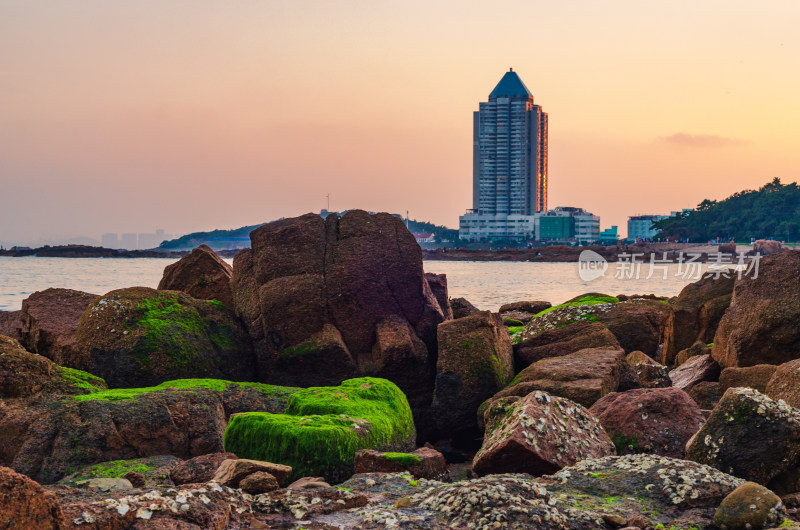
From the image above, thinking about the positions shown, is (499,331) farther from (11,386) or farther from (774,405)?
(11,386)

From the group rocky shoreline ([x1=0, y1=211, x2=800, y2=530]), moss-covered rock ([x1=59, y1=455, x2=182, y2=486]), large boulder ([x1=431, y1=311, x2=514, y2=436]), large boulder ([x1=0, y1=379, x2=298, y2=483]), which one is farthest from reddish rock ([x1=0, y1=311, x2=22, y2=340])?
large boulder ([x1=431, y1=311, x2=514, y2=436])

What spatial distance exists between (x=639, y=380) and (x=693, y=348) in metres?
4.49

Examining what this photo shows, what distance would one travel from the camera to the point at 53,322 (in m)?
14.1

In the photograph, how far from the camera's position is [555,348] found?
1477cm

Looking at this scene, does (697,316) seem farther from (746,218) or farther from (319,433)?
(746,218)

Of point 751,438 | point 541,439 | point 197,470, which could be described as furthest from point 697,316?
point 197,470

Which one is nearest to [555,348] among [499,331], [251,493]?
[499,331]

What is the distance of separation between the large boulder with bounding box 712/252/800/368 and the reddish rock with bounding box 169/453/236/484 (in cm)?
956

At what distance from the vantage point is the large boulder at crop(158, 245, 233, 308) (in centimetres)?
1652

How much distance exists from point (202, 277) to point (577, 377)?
8774mm

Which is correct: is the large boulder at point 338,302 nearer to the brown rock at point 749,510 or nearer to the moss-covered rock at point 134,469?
the moss-covered rock at point 134,469

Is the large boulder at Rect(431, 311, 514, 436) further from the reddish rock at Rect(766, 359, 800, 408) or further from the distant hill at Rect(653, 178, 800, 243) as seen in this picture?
the distant hill at Rect(653, 178, 800, 243)

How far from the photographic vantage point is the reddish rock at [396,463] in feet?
26.9

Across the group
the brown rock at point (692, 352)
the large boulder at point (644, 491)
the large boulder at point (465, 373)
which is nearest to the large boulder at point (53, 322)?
the large boulder at point (465, 373)
